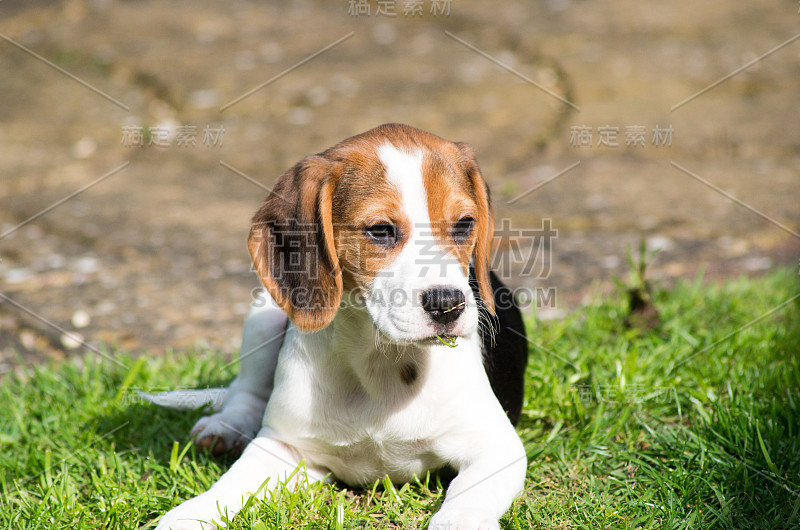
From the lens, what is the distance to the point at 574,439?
3.61 metres

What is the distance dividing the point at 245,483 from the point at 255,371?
888 mm

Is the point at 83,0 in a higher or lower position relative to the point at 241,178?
higher

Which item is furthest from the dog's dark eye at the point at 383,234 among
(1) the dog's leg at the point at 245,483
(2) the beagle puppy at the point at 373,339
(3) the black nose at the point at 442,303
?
(1) the dog's leg at the point at 245,483

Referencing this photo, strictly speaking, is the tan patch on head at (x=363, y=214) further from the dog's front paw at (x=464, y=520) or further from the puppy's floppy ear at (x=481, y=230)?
the dog's front paw at (x=464, y=520)

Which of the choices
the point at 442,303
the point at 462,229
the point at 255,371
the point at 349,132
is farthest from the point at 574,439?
the point at 349,132

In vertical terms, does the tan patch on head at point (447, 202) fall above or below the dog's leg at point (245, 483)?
above

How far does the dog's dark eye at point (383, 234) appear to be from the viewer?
303 cm

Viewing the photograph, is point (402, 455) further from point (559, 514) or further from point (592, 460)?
point (592, 460)

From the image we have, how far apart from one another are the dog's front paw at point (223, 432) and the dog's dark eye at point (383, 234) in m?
1.28

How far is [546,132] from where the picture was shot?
29.5 ft

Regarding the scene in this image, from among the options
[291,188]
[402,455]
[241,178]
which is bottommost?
[241,178]

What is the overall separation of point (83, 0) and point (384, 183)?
40.0 feet

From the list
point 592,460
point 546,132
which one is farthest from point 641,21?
point 592,460

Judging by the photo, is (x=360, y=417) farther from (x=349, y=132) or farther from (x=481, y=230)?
(x=349, y=132)
